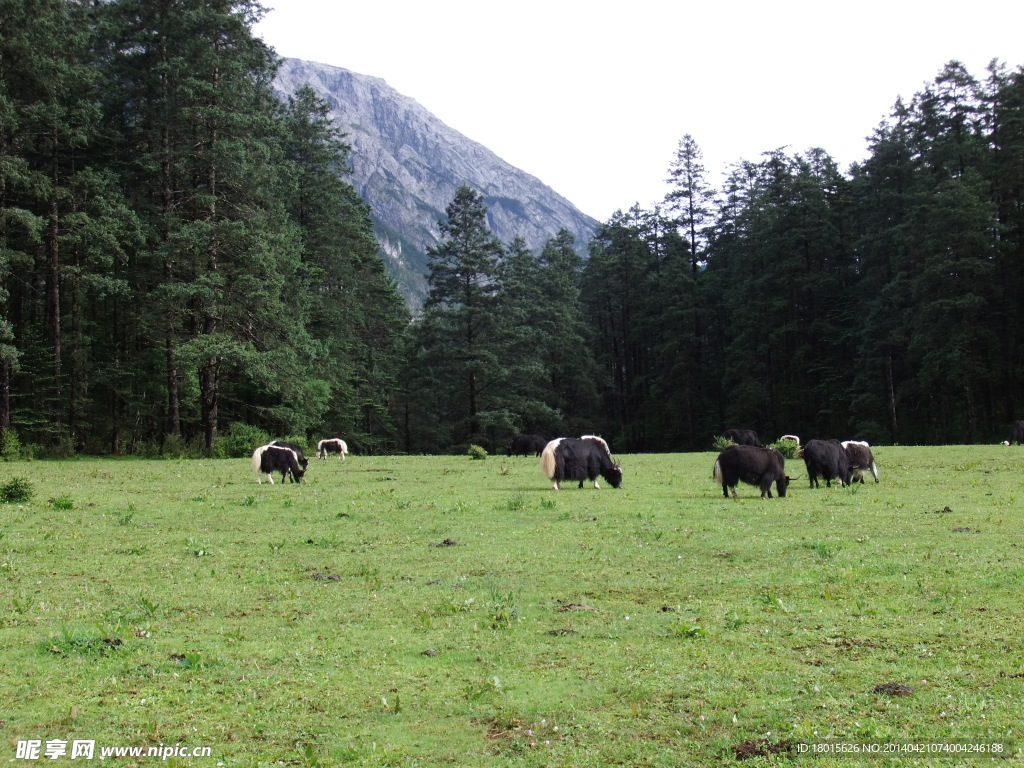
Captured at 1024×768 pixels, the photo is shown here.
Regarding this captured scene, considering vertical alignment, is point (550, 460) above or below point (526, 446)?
above

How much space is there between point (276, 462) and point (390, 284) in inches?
2354

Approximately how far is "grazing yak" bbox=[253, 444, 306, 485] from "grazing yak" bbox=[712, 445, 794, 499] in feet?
43.4

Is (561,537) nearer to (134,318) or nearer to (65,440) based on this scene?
(65,440)

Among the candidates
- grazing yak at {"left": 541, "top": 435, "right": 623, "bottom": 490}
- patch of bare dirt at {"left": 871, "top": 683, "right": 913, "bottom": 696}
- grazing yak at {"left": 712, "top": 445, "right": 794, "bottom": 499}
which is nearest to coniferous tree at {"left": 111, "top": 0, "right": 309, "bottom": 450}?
grazing yak at {"left": 541, "top": 435, "right": 623, "bottom": 490}

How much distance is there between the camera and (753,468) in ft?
65.6

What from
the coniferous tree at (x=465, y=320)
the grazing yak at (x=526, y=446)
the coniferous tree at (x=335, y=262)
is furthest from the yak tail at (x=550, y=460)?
the coniferous tree at (x=465, y=320)

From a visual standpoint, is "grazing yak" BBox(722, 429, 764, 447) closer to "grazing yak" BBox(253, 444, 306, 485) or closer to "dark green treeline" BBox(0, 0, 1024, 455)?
"dark green treeline" BBox(0, 0, 1024, 455)

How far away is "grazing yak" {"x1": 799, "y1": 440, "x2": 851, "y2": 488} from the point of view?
22.7 metres

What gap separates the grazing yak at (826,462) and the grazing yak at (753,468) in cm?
296

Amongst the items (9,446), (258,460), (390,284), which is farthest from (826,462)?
(390,284)

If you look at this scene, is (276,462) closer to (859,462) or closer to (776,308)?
(859,462)

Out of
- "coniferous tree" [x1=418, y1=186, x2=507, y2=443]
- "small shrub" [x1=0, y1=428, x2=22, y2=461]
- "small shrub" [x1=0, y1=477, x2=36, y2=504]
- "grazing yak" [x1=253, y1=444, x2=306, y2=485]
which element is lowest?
"small shrub" [x1=0, y1=477, x2=36, y2=504]

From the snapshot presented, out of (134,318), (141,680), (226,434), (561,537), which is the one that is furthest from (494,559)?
(134,318)

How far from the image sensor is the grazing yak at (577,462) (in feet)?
75.6
